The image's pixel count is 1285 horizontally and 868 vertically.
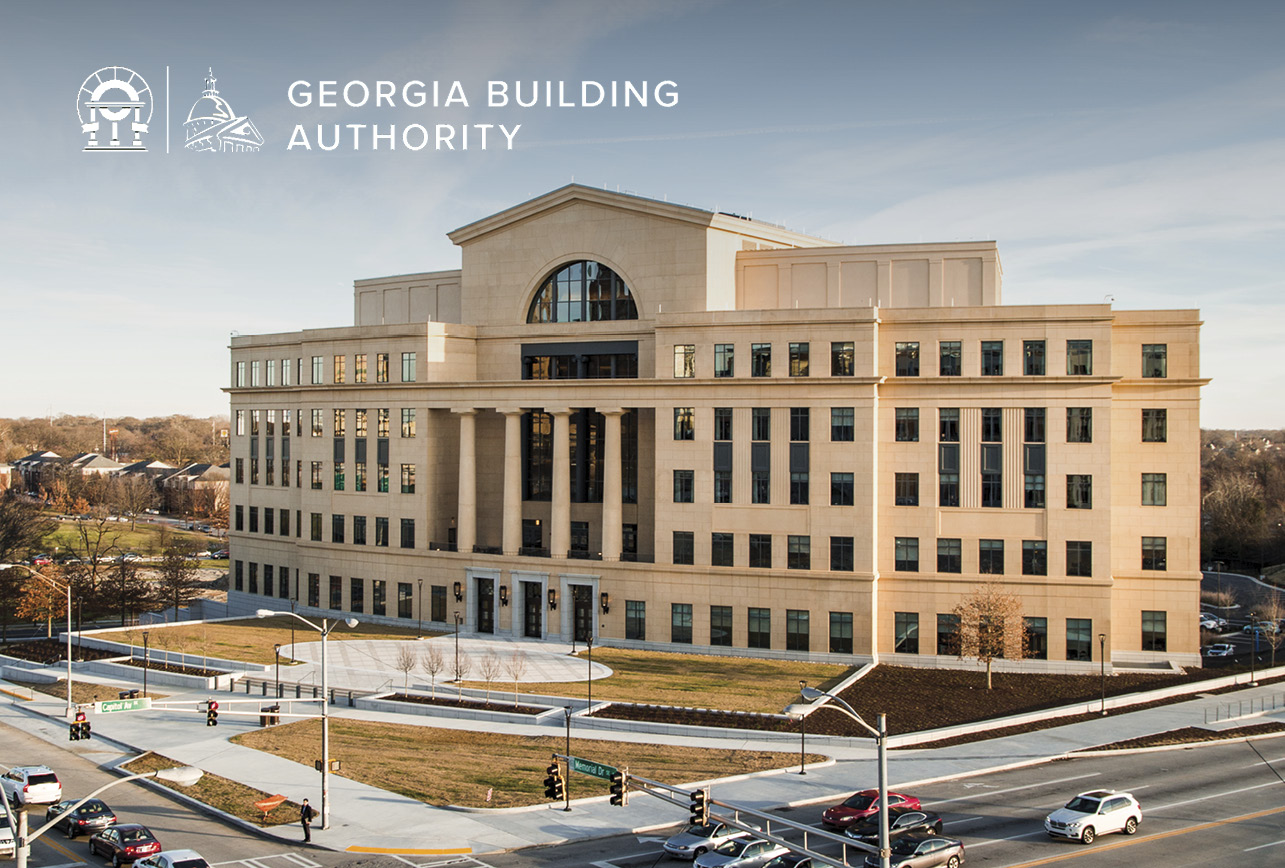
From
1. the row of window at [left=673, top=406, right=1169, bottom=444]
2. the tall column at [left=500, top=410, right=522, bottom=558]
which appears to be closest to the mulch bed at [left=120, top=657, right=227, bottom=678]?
the tall column at [left=500, top=410, right=522, bottom=558]

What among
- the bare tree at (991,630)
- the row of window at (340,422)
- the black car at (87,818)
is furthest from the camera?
the row of window at (340,422)

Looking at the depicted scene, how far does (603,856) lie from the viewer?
34.0 metres

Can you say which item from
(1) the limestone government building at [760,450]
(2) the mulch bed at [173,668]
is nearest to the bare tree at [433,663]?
(1) the limestone government building at [760,450]

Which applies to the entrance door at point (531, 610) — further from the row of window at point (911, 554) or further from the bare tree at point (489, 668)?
the row of window at point (911, 554)

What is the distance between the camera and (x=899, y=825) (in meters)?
34.0

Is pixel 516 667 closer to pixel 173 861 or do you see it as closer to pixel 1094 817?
pixel 173 861

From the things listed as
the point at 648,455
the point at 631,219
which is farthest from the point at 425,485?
the point at 631,219

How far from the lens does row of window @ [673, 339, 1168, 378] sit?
61.8 m

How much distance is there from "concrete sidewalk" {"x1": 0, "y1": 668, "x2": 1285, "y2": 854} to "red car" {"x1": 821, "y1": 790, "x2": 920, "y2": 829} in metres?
3.29

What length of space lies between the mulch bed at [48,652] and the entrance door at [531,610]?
26940 mm

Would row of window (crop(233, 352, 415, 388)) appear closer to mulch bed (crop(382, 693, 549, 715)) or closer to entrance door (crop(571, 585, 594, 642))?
entrance door (crop(571, 585, 594, 642))

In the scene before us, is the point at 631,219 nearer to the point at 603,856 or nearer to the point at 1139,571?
the point at 1139,571

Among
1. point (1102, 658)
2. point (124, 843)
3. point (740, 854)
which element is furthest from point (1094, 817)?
point (124, 843)

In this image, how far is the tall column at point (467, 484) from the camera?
72188 mm
